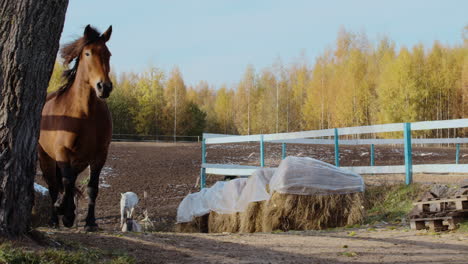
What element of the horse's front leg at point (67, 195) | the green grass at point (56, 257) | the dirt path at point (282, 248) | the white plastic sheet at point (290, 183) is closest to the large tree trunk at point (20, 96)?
the green grass at point (56, 257)

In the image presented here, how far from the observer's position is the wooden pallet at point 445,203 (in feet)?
23.2

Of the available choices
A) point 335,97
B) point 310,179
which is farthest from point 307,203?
point 335,97

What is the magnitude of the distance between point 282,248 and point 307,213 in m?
3.17

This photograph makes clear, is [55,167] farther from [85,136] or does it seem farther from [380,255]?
[380,255]

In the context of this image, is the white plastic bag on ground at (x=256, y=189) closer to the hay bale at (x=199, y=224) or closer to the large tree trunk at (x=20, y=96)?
the hay bale at (x=199, y=224)

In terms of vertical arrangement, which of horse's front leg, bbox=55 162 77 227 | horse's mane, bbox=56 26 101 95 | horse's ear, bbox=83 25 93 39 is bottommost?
horse's front leg, bbox=55 162 77 227

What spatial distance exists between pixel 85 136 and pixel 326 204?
426 cm

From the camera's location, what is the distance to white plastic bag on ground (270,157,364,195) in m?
8.85

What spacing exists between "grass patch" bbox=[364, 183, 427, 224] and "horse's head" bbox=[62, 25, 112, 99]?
491 cm

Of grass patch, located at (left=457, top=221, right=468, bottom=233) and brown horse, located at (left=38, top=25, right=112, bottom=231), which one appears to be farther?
grass patch, located at (left=457, top=221, right=468, bottom=233)

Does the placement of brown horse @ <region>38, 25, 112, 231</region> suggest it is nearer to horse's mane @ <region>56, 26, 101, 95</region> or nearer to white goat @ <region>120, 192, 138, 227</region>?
horse's mane @ <region>56, 26, 101, 95</region>

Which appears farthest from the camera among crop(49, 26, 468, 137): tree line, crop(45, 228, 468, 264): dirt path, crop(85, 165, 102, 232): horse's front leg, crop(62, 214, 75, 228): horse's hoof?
crop(49, 26, 468, 137): tree line

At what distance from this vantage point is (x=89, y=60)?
623cm

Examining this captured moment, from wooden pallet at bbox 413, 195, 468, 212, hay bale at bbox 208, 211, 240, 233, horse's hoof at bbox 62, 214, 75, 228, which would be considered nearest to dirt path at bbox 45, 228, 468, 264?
wooden pallet at bbox 413, 195, 468, 212
